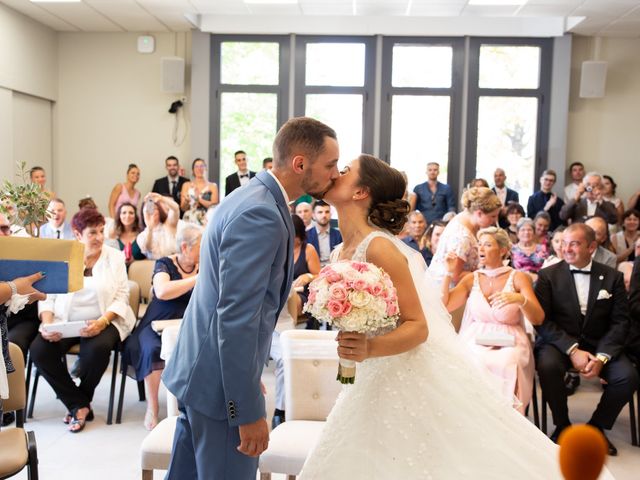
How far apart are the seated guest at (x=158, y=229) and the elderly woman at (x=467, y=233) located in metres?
2.70

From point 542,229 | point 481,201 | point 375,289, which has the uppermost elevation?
point 481,201

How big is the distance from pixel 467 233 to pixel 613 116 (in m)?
7.84

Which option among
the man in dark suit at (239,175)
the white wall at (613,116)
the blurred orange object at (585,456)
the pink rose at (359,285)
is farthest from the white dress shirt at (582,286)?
the white wall at (613,116)

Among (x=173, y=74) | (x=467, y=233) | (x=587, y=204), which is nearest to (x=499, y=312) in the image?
(x=467, y=233)

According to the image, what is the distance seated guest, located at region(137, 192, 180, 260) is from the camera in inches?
258

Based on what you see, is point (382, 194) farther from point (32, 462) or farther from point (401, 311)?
point (32, 462)

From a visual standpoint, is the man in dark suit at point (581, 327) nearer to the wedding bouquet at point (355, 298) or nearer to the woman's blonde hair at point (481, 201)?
the woman's blonde hair at point (481, 201)

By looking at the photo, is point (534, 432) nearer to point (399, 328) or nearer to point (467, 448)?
point (467, 448)

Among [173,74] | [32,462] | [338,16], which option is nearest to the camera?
[32,462]

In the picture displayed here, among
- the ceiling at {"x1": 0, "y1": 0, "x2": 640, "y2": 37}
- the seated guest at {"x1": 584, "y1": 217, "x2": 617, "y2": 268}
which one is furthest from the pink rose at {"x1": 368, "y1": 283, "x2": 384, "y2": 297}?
the ceiling at {"x1": 0, "y1": 0, "x2": 640, "y2": 37}

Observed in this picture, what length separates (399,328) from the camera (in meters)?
2.16

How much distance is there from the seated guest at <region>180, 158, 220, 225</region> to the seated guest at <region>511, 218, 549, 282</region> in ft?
15.2

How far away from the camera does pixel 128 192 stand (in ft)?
36.8

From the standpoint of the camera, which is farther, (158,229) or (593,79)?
(593,79)
